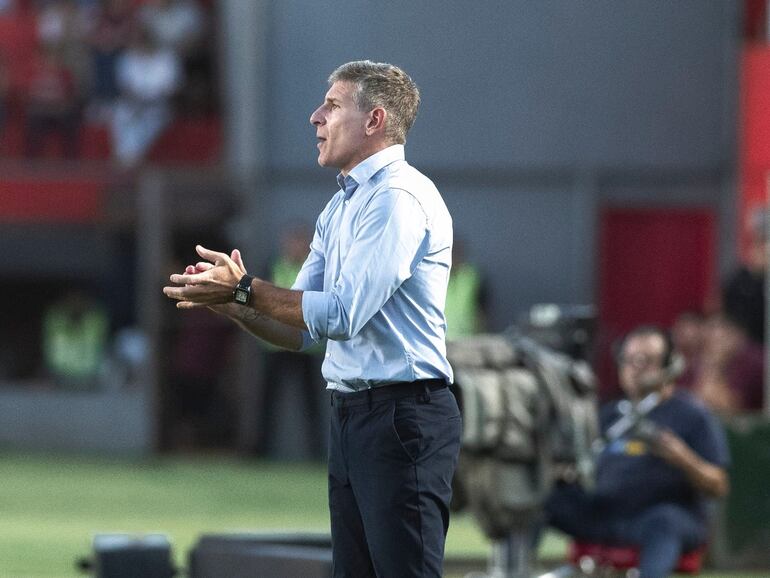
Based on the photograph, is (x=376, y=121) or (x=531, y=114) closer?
(x=376, y=121)

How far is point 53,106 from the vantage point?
18.6 m

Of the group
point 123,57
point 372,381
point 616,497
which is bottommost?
point 616,497

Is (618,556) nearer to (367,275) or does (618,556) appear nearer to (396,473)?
(396,473)

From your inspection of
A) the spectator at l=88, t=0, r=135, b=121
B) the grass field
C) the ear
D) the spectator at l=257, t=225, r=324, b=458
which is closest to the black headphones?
the grass field

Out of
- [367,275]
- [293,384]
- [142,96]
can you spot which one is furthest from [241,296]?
[142,96]

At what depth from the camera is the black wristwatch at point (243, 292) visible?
4711 millimetres

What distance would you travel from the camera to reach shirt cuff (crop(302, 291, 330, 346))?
183 inches

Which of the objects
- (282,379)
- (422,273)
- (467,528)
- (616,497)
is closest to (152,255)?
(282,379)

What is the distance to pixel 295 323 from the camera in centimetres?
471

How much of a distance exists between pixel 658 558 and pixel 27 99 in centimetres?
1254

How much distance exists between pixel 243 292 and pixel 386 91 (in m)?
0.66

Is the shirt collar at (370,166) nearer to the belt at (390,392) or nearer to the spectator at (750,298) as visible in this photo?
the belt at (390,392)

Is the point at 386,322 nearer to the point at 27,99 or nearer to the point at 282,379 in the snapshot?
the point at 282,379

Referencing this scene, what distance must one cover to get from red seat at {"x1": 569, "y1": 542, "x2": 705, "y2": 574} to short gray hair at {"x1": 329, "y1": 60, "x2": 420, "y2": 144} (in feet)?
13.1
